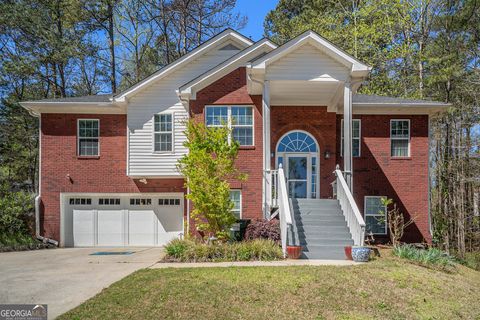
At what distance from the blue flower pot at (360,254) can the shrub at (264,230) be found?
228 cm

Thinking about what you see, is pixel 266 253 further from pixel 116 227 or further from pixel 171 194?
pixel 116 227

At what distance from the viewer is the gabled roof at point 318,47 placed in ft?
36.1

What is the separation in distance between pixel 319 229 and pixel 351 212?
3.61 ft

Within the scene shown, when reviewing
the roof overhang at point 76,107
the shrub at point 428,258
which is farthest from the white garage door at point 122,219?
the shrub at point 428,258

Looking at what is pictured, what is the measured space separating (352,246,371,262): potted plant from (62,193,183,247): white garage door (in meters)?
7.50

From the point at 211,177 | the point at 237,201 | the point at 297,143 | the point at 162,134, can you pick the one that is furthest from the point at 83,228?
the point at 297,143

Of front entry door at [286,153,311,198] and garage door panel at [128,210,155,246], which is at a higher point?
front entry door at [286,153,311,198]

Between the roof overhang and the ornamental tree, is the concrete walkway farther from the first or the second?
the roof overhang

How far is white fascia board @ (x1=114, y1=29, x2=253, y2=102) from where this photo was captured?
13.3 meters

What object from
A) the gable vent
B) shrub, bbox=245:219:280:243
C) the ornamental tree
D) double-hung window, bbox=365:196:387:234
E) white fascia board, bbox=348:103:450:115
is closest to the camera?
the ornamental tree

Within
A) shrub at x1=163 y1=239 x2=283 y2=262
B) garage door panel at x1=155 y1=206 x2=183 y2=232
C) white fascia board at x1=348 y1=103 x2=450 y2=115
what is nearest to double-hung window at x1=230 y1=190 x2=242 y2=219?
garage door panel at x1=155 y1=206 x2=183 y2=232

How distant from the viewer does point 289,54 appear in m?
11.3

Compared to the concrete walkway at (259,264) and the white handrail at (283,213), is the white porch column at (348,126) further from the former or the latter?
the concrete walkway at (259,264)

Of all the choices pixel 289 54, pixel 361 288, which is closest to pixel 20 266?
pixel 361 288
